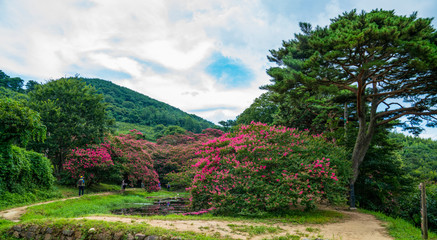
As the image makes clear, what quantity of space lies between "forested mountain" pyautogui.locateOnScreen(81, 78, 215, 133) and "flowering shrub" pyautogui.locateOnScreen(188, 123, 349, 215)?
4717cm

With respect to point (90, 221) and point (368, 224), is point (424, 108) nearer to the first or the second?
point (368, 224)

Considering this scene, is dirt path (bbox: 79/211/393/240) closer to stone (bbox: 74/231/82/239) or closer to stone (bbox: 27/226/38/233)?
stone (bbox: 74/231/82/239)

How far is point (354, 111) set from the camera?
612 inches

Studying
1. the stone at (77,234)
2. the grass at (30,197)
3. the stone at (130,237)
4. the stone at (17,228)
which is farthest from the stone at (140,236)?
the grass at (30,197)

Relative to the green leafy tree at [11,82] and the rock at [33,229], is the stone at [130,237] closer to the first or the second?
the rock at [33,229]

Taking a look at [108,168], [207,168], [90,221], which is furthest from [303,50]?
[108,168]

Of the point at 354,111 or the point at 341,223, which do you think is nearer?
the point at 341,223

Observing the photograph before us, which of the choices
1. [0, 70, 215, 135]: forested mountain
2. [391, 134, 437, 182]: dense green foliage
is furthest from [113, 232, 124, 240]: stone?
[0, 70, 215, 135]: forested mountain

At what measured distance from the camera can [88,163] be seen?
15.9 metres

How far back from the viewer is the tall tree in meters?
8.30

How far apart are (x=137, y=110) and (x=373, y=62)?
63080 mm

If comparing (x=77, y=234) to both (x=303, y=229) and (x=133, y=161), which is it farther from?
(x=133, y=161)

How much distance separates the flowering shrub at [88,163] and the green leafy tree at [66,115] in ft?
4.17

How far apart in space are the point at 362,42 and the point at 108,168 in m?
16.3
